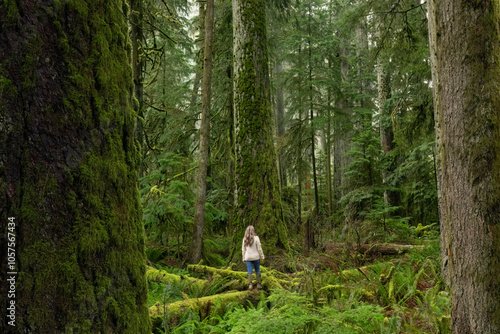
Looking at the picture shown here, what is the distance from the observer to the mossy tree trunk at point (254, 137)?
8008mm

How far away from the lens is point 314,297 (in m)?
4.57

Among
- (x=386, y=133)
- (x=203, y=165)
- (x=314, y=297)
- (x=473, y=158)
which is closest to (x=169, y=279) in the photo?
(x=314, y=297)

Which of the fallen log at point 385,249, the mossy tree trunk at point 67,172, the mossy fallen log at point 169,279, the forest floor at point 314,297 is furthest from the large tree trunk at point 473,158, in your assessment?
the fallen log at point 385,249

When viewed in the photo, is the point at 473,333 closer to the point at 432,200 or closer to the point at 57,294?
the point at 57,294

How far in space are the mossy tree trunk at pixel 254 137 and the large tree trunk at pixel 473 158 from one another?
5.08 metres

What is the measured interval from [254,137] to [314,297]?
4453 mm

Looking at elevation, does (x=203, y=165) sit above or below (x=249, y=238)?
above

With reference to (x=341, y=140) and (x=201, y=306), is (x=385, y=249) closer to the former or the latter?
(x=201, y=306)

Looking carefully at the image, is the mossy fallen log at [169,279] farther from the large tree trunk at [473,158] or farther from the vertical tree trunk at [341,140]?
the vertical tree trunk at [341,140]

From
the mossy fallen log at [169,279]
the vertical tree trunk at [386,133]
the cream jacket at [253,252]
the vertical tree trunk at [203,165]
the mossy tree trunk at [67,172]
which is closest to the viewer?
the mossy tree trunk at [67,172]

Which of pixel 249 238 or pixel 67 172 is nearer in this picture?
pixel 67 172

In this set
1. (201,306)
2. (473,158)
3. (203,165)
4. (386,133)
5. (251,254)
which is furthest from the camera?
(386,133)

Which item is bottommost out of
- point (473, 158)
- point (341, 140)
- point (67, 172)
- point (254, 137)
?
point (67, 172)

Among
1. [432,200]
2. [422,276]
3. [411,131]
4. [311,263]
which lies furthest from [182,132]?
[432,200]
